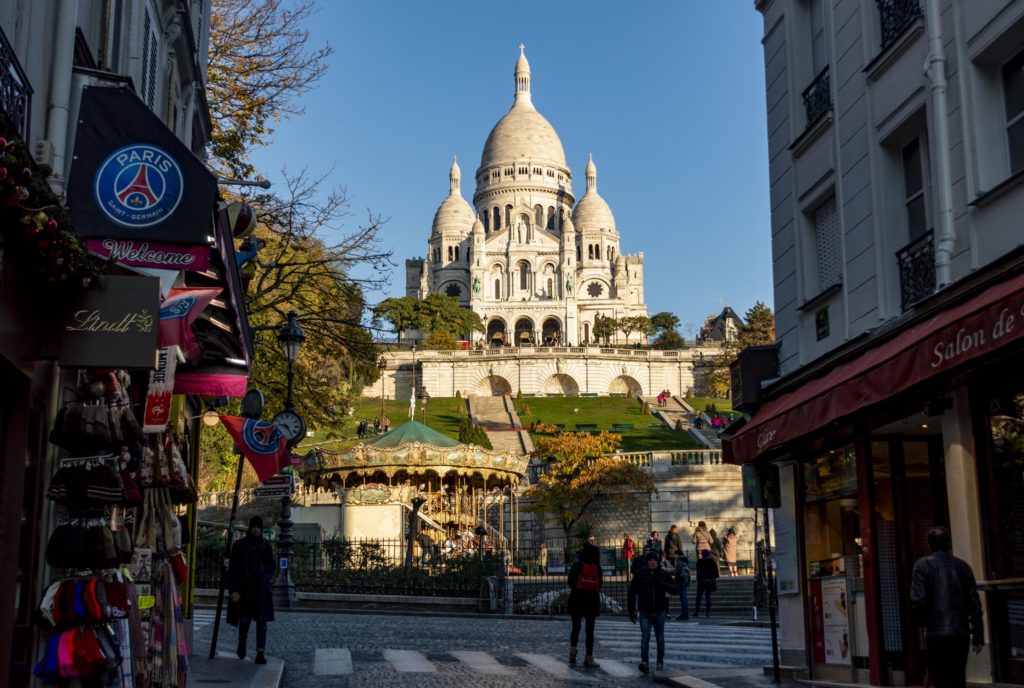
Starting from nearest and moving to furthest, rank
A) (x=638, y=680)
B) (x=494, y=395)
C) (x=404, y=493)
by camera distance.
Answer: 1. (x=638, y=680)
2. (x=404, y=493)
3. (x=494, y=395)

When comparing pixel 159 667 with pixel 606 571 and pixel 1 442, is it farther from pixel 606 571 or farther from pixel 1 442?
pixel 606 571

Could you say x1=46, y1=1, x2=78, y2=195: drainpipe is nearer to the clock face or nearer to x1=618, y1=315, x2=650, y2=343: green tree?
the clock face

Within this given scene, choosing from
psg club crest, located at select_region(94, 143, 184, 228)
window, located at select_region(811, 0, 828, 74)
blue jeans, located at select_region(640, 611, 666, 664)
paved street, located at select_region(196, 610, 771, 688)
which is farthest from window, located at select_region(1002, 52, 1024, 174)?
blue jeans, located at select_region(640, 611, 666, 664)

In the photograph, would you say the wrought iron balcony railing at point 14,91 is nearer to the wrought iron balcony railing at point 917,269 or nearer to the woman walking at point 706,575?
the wrought iron balcony railing at point 917,269

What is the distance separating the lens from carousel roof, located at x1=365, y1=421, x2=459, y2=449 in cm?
3103

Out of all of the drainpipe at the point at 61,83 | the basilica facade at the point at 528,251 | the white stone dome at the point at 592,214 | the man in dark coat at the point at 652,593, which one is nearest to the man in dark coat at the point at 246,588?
the man in dark coat at the point at 652,593

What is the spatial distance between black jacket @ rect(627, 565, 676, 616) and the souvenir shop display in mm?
7105

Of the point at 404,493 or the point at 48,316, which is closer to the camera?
the point at 48,316

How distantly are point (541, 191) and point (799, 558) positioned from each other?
483 feet

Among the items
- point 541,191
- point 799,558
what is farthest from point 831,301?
point 541,191

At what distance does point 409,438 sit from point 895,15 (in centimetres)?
2122

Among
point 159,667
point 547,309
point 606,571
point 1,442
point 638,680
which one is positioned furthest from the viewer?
point 547,309

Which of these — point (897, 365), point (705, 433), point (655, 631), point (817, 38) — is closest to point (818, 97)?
point (817, 38)

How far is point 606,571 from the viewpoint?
37.8m
